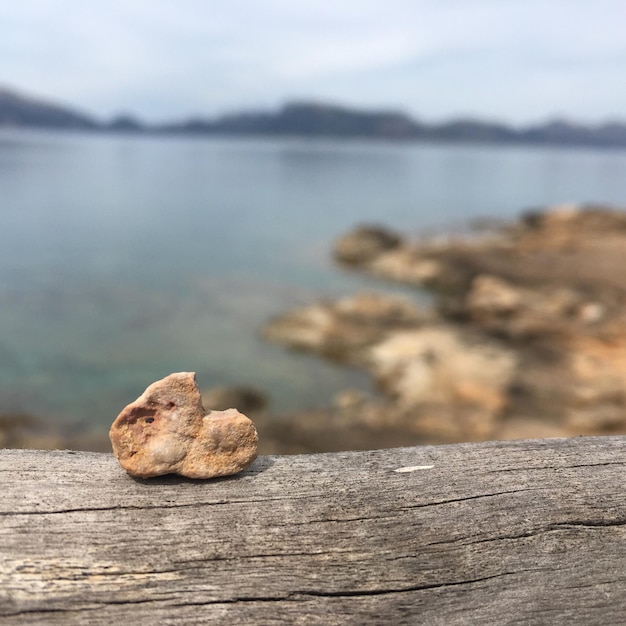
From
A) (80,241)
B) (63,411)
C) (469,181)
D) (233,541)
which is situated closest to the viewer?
(233,541)

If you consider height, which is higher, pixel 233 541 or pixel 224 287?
pixel 233 541

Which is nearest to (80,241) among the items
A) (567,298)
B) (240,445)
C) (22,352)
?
(22,352)

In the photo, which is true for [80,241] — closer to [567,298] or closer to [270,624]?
[567,298]

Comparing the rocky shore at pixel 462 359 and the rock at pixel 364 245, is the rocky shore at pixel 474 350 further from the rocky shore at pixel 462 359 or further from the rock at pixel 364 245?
the rock at pixel 364 245

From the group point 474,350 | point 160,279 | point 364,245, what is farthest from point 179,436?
point 364,245

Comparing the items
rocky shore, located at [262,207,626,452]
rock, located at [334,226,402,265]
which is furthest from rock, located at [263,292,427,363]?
rock, located at [334,226,402,265]

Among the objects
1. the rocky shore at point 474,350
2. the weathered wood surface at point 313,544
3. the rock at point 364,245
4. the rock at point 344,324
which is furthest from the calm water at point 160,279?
the weathered wood surface at point 313,544
